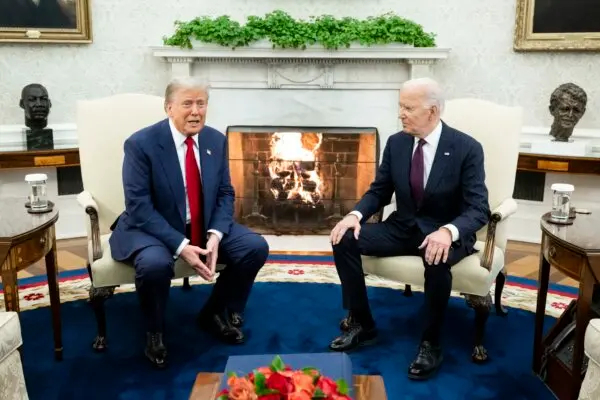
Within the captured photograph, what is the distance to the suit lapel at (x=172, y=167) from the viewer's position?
3109 mm

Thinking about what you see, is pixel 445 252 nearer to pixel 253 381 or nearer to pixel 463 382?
pixel 463 382

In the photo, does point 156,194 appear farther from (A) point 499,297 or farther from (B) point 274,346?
(A) point 499,297

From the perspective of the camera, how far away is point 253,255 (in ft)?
10.5

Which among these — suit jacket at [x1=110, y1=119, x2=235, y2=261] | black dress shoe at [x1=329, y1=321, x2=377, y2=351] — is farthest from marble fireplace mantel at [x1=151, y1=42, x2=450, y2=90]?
black dress shoe at [x1=329, y1=321, x2=377, y2=351]

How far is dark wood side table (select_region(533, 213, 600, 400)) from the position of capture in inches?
96.9

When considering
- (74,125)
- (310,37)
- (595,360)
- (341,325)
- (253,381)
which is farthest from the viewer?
(74,125)

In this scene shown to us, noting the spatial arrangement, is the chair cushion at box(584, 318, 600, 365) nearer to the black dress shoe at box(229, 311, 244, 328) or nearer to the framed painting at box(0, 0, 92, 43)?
the black dress shoe at box(229, 311, 244, 328)

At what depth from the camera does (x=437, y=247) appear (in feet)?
9.50

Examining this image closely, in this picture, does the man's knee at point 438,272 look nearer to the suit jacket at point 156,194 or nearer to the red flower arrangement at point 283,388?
the suit jacket at point 156,194

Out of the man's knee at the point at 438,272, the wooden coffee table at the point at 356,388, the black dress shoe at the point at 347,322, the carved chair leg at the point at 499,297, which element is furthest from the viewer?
the carved chair leg at the point at 499,297

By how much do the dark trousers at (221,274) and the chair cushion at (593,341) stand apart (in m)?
1.54

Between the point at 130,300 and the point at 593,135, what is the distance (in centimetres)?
359

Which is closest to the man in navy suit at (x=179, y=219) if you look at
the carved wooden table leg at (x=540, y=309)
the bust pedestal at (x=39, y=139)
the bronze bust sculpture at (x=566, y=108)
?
the carved wooden table leg at (x=540, y=309)

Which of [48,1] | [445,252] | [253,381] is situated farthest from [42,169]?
[253,381]
